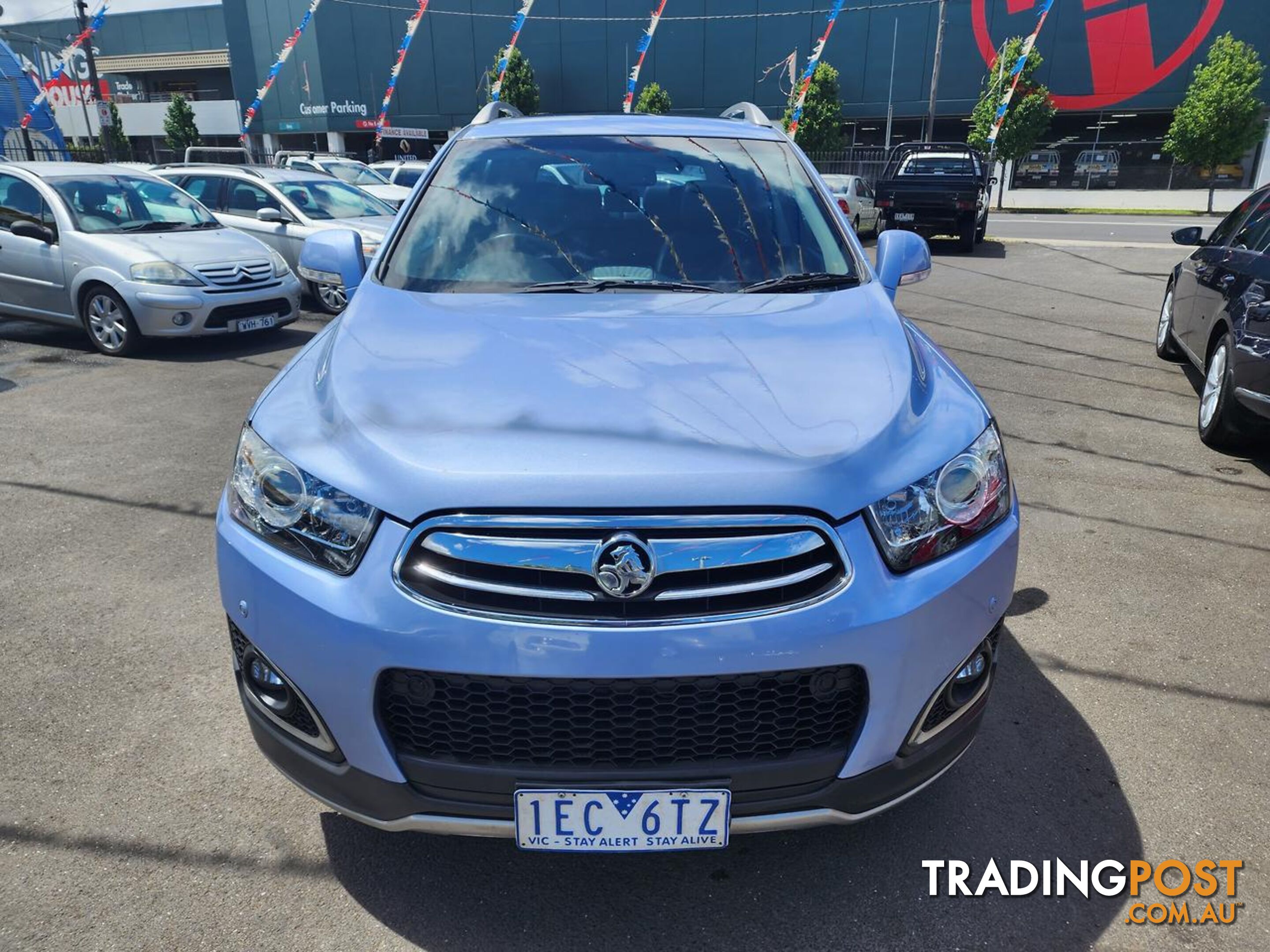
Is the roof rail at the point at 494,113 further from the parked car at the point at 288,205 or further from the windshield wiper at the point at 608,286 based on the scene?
the parked car at the point at 288,205

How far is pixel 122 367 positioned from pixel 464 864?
711 cm

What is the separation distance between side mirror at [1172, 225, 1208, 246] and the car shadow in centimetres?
588

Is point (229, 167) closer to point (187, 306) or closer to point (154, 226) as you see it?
point (154, 226)

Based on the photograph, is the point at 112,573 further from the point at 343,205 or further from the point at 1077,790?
the point at 343,205

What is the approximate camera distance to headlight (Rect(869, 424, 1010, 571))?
1.89 meters

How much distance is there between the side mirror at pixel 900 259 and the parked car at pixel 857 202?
604 inches

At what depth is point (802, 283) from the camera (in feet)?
9.64

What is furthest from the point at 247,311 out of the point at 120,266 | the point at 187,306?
the point at 120,266

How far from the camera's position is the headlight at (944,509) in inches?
74.5

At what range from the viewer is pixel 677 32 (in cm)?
4506

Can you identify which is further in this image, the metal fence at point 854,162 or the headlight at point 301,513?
the metal fence at point 854,162

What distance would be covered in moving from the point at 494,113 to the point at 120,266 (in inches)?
209

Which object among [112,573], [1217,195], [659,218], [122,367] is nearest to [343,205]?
[122,367]

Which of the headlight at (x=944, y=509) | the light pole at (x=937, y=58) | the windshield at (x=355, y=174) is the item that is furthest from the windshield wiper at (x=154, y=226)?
the light pole at (x=937, y=58)
